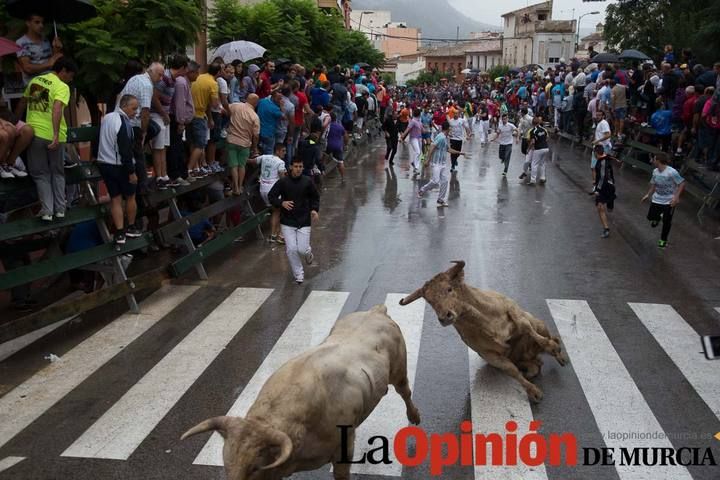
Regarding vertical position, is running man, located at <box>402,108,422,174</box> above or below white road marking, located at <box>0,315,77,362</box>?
above

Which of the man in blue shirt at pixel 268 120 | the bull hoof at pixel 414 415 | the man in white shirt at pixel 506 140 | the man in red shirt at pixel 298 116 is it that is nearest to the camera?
the bull hoof at pixel 414 415

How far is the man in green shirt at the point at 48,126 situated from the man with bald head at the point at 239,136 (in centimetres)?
479

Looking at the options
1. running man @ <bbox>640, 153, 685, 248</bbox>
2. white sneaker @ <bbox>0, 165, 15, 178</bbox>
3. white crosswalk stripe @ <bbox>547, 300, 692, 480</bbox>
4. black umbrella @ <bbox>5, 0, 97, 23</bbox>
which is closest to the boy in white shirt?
black umbrella @ <bbox>5, 0, 97, 23</bbox>

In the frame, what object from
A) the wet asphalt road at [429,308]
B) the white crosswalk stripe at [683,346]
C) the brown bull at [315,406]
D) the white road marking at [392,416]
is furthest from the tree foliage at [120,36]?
the white crosswalk stripe at [683,346]

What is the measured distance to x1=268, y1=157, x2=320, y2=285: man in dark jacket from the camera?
12.1m

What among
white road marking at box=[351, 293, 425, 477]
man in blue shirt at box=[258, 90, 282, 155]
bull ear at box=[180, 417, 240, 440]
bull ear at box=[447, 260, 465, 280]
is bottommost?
white road marking at box=[351, 293, 425, 477]

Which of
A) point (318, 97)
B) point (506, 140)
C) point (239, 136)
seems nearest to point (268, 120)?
point (239, 136)

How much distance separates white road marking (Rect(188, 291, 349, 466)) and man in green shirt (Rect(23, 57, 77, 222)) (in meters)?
3.58

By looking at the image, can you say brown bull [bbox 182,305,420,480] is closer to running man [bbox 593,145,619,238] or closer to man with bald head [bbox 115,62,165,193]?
man with bald head [bbox 115,62,165,193]

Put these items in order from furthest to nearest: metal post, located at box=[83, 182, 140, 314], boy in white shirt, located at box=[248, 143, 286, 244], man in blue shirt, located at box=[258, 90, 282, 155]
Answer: man in blue shirt, located at box=[258, 90, 282, 155]
boy in white shirt, located at box=[248, 143, 286, 244]
metal post, located at box=[83, 182, 140, 314]

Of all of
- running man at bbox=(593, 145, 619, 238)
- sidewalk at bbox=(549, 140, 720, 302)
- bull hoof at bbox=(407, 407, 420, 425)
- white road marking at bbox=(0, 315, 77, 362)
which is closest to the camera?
bull hoof at bbox=(407, 407, 420, 425)

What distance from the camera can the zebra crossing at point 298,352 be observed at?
22.9 ft

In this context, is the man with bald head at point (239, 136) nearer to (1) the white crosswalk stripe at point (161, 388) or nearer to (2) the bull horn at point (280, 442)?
(1) the white crosswalk stripe at point (161, 388)

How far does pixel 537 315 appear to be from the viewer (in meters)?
10.7
